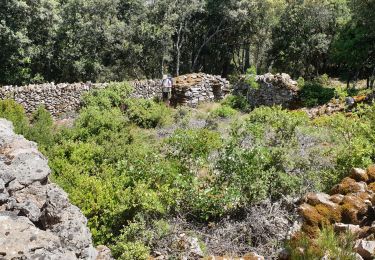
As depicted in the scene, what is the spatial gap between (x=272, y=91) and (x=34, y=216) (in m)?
16.6

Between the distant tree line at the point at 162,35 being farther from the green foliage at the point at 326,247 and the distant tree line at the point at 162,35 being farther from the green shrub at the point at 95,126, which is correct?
the green foliage at the point at 326,247

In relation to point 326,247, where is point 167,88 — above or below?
above

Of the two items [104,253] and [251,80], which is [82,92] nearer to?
[251,80]

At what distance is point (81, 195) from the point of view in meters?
7.27

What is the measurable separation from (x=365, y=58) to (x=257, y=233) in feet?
62.5

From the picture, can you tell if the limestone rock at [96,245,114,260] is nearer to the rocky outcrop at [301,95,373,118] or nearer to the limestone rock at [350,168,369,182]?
the limestone rock at [350,168,369,182]

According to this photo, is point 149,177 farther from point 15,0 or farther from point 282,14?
point 282,14

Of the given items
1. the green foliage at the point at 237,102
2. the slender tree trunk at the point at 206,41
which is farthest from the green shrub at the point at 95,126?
the slender tree trunk at the point at 206,41

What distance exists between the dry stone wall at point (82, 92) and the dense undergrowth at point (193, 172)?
6.34m

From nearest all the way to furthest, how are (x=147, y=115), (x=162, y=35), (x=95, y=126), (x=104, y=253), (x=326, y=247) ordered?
1. (x=326, y=247)
2. (x=104, y=253)
3. (x=95, y=126)
4. (x=147, y=115)
5. (x=162, y=35)

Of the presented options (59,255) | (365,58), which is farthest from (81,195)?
(365,58)

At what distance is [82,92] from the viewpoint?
17.8 metres

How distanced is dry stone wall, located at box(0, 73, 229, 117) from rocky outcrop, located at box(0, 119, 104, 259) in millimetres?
11335

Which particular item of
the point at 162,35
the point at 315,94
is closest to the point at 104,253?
the point at 315,94
